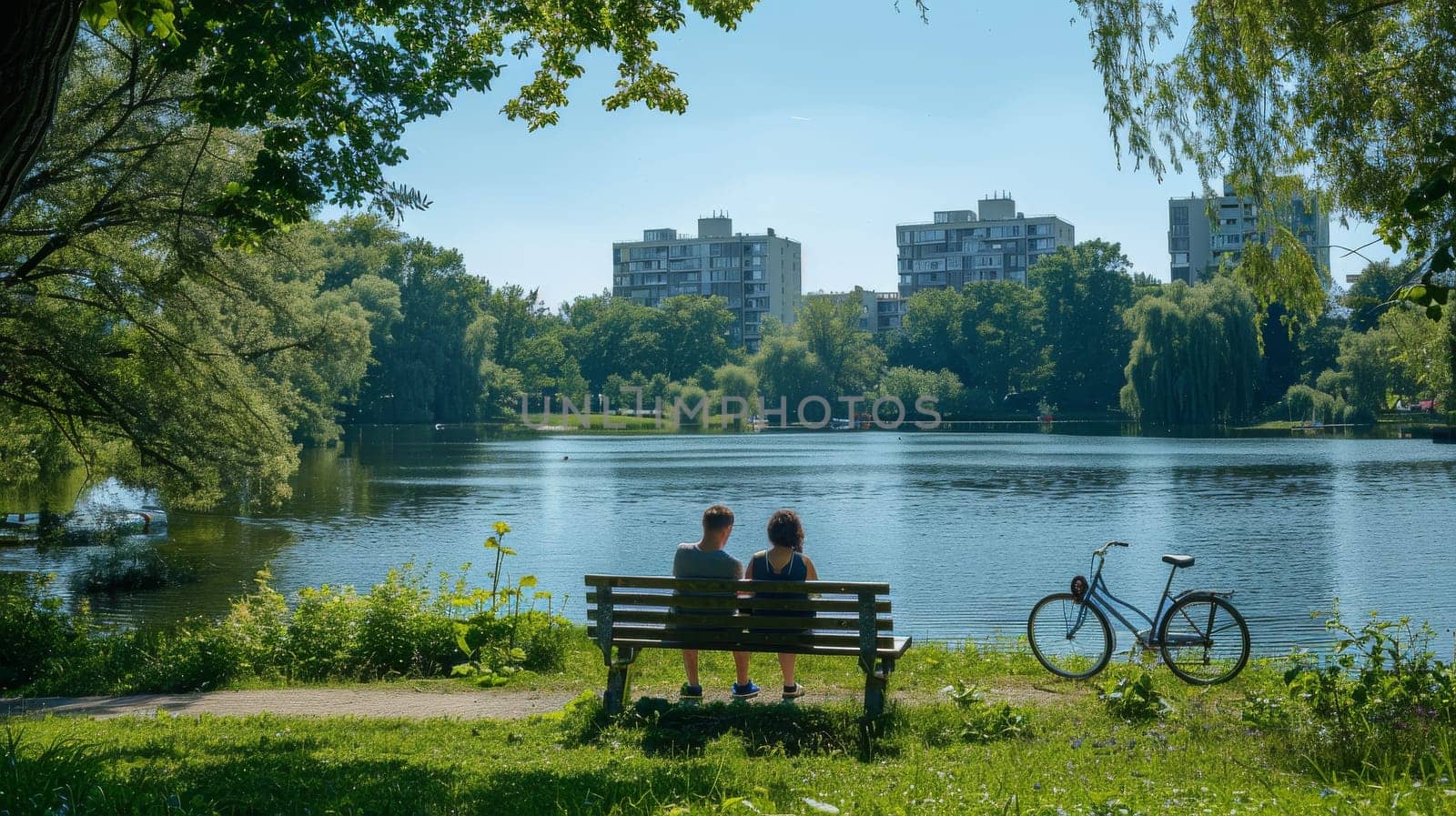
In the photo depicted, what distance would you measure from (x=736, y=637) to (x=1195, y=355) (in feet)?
208

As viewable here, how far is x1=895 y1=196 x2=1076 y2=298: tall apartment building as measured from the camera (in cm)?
14975

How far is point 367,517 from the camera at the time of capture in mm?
28500

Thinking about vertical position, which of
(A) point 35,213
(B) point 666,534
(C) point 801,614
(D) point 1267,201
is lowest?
(B) point 666,534

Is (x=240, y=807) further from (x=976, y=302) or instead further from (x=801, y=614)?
(x=976, y=302)

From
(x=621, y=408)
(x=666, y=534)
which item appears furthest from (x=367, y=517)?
(x=621, y=408)

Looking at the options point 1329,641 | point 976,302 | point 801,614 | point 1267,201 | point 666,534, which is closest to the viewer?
point 801,614

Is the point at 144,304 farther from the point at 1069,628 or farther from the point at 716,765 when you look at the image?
the point at 716,765

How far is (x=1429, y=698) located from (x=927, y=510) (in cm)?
2422

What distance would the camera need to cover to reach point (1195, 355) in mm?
64750

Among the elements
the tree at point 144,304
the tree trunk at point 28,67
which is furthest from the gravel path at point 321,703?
the tree at point 144,304

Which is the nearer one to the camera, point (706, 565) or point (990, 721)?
point (990, 721)

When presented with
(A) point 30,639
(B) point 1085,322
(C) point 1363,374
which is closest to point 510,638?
(A) point 30,639

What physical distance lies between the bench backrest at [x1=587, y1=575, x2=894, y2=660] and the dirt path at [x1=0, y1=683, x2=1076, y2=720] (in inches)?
24.5

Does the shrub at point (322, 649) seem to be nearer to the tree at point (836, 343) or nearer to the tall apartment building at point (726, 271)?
the tree at point (836, 343)
